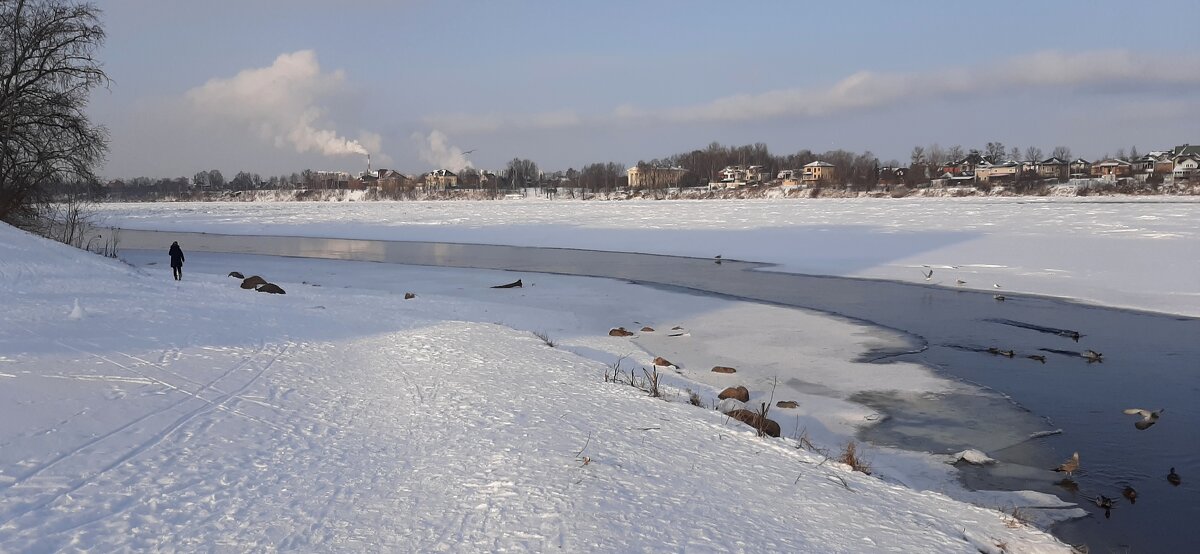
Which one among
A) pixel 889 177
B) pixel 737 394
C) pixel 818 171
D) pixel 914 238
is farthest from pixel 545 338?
pixel 818 171

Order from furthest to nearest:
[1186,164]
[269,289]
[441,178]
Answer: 1. [441,178]
2. [1186,164]
3. [269,289]

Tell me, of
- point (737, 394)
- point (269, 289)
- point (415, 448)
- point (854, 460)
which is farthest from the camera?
point (269, 289)

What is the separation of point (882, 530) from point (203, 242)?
3951cm

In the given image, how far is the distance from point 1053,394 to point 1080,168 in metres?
117

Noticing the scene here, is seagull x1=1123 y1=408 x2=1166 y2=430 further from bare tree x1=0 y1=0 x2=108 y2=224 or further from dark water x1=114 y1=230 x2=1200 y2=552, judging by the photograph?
bare tree x1=0 y1=0 x2=108 y2=224

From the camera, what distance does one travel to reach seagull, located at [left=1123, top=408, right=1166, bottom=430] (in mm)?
7892

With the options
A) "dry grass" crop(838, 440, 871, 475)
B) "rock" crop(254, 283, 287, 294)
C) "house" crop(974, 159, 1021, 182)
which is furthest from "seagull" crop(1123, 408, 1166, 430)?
"house" crop(974, 159, 1021, 182)

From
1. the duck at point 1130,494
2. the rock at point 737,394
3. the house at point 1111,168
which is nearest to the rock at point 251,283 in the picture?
the rock at point 737,394

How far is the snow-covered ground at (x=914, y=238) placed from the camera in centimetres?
1881

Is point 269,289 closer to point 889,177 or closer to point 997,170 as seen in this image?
point 889,177

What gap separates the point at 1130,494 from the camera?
6.13 m

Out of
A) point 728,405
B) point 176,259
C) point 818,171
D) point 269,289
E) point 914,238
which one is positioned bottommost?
point 728,405

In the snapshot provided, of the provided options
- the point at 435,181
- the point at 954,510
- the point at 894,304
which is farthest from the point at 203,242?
the point at 435,181

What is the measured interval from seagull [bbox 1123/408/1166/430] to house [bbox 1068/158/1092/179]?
107298mm
